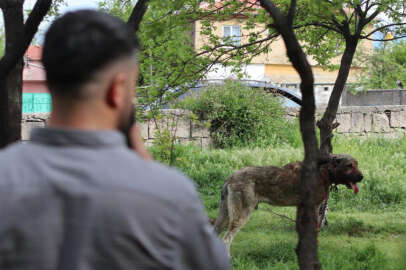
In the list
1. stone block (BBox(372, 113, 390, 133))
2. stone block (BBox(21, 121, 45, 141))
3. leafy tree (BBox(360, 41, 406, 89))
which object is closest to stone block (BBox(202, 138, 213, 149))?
stone block (BBox(21, 121, 45, 141))

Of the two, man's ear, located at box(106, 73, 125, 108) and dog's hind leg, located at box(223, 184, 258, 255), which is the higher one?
man's ear, located at box(106, 73, 125, 108)


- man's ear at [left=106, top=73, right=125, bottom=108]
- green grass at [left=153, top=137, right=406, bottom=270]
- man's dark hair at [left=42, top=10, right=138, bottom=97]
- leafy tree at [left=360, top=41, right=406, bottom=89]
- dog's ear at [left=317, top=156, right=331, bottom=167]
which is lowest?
green grass at [left=153, top=137, right=406, bottom=270]

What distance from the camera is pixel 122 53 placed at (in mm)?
1651

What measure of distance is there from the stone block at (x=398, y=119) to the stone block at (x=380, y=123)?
0.17 meters

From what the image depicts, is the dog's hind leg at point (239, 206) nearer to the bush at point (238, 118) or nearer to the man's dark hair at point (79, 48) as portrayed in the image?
the man's dark hair at point (79, 48)

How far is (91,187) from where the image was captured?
1.51m

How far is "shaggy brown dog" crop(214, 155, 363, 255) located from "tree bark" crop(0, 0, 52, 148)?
8.67ft

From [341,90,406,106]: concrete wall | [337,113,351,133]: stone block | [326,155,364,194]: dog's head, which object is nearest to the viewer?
[326,155,364,194]: dog's head

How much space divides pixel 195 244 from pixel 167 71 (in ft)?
21.2

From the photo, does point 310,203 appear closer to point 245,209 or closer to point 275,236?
point 245,209

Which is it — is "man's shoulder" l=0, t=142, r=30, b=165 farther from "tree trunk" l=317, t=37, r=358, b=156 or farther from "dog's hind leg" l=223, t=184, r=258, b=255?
"tree trunk" l=317, t=37, r=358, b=156

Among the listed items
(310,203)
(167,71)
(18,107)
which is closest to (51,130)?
(310,203)

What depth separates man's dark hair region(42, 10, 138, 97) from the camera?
5.22ft

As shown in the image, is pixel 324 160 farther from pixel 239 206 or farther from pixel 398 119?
pixel 398 119
